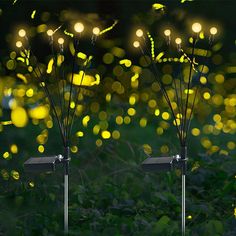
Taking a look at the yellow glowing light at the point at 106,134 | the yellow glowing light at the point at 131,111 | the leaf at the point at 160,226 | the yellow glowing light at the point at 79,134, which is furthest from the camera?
the yellow glowing light at the point at 131,111

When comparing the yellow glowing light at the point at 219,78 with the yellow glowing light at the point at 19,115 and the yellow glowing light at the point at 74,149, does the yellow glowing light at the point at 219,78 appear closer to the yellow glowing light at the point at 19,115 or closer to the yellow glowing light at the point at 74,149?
the yellow glowing light at the point at 19,115

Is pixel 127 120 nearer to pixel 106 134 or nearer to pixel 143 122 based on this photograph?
pixel 143 122

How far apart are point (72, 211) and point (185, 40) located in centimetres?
309

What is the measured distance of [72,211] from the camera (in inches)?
201

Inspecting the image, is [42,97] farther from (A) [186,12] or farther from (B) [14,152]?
(A) [186,12]

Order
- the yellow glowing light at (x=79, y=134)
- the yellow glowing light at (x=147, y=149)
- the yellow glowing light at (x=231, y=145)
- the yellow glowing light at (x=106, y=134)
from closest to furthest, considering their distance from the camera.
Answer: the yellow glowing light at (x=147, y=149) < the yellow glowing light at (x=79, y=134) < the yellow glowing light at (x=231, y=145) < the yellow glowing light at (x=106, y=134)

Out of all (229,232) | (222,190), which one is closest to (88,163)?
(222,190)

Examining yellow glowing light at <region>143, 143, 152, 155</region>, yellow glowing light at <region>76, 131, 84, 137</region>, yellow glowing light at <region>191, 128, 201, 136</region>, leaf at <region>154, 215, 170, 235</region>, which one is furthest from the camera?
yellow glowing light at <region>191, 128, 201, 136</region>

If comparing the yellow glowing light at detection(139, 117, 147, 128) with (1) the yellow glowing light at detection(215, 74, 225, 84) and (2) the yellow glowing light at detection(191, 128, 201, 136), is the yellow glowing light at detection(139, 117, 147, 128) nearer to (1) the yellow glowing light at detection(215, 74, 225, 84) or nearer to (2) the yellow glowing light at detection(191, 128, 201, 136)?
(2) the yellow glowing light at detection(191, 128, 201, 136)

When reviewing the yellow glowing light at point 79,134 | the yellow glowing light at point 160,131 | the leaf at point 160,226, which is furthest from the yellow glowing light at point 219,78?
the leaf at point 160,226

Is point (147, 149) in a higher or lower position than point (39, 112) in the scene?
lower

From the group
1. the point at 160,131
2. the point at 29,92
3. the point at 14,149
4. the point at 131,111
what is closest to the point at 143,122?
the point at 131,111

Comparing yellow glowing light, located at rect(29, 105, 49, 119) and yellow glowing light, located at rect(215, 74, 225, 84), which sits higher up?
yellow glowing light, located at rect(215, 74, 225, 84)

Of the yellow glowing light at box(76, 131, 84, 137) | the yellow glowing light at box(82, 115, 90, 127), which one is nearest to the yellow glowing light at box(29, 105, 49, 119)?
the yellow glowing light at box(82, 115, 90, 127)
